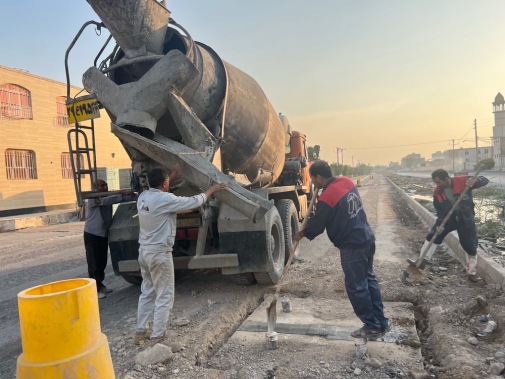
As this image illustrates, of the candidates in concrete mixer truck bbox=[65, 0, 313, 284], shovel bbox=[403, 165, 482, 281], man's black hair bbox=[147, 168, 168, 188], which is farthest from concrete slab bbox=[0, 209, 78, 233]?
shovel bbox=[403, 165, 482, 281]

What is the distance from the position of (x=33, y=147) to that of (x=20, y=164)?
114 cm

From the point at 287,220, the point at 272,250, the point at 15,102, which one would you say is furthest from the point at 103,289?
the point at 15,102

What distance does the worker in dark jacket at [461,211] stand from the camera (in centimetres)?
549

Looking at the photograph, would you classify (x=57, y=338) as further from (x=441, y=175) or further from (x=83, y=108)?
(x=441, y=175)

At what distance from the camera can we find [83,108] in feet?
16.6

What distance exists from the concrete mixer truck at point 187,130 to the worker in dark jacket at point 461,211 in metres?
2.45

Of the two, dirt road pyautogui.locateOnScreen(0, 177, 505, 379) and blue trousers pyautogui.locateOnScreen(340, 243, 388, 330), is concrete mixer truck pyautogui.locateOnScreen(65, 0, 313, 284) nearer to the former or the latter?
dirt road pyautogui.locateOnScreen(0, 177, 505, 379)

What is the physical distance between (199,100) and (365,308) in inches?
120

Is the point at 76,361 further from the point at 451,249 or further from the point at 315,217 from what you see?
the point at 451,249

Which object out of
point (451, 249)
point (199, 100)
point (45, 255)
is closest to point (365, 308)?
point (199, 100)

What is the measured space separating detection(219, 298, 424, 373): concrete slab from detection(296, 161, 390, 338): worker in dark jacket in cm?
21

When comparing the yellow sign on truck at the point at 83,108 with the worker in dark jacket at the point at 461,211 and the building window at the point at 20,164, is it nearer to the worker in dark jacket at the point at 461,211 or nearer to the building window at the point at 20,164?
the worker in dark jacket at the point at 461,211

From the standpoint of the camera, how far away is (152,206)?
3818mm

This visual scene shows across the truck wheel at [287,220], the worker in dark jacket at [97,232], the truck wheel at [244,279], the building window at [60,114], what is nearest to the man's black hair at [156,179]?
the worker in dark jacket at [97,232]
